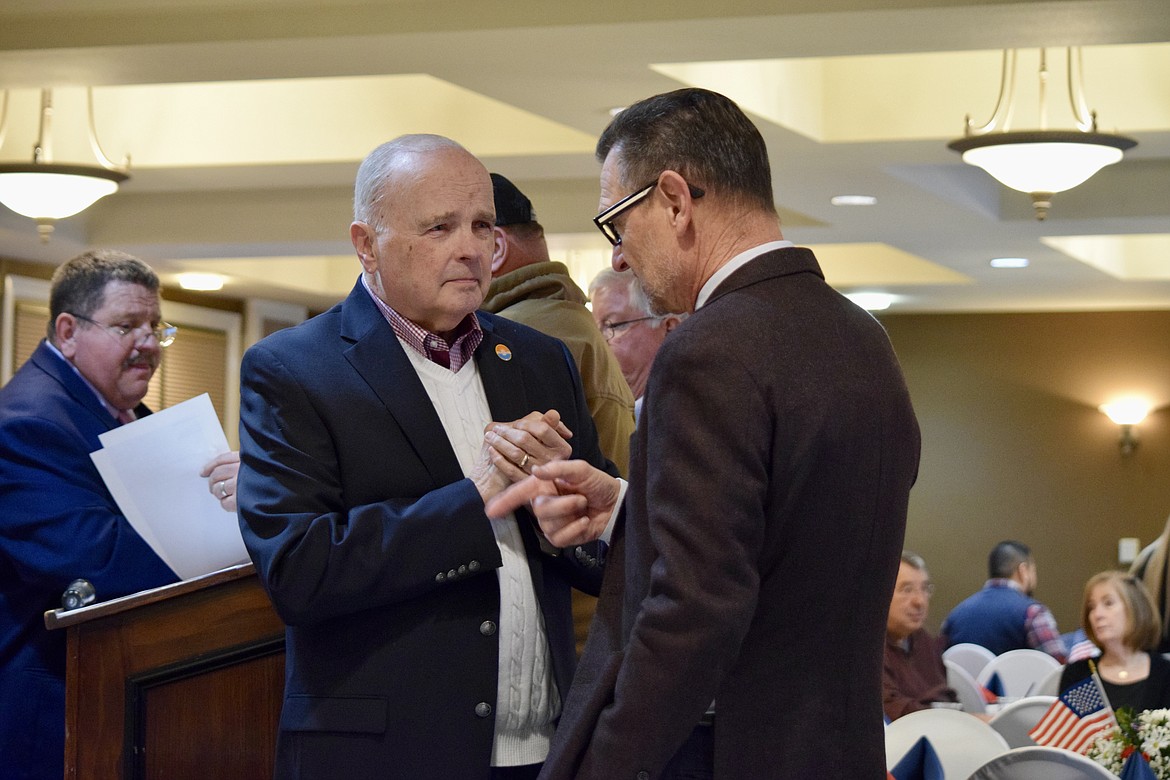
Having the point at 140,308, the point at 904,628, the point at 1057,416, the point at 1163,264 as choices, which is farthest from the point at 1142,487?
the point at 140,308

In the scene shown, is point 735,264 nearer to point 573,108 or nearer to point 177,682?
point 177,682

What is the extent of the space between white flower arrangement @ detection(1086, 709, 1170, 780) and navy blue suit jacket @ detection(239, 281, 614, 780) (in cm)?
196

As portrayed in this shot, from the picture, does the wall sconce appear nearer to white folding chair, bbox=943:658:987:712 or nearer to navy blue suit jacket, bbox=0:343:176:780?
white folding chair, bbox=943:658:987:712

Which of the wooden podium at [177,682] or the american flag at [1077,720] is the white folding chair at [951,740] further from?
the wooden podium at [177,682]

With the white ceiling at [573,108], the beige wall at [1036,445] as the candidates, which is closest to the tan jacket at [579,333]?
the white ceiling at [573,108]

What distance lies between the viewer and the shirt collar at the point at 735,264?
1659mm

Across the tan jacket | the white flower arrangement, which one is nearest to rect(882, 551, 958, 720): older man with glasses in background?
the white flower arrangement

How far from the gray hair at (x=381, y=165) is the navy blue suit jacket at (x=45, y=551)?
3.59 ft

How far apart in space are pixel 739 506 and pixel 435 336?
686mm

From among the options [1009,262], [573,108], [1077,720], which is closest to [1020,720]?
[1077,720]

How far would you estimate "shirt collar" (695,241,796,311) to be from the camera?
5.44ft

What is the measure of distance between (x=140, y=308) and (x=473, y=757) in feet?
5.69

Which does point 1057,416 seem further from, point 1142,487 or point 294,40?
point 294,40

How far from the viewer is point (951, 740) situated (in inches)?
128
